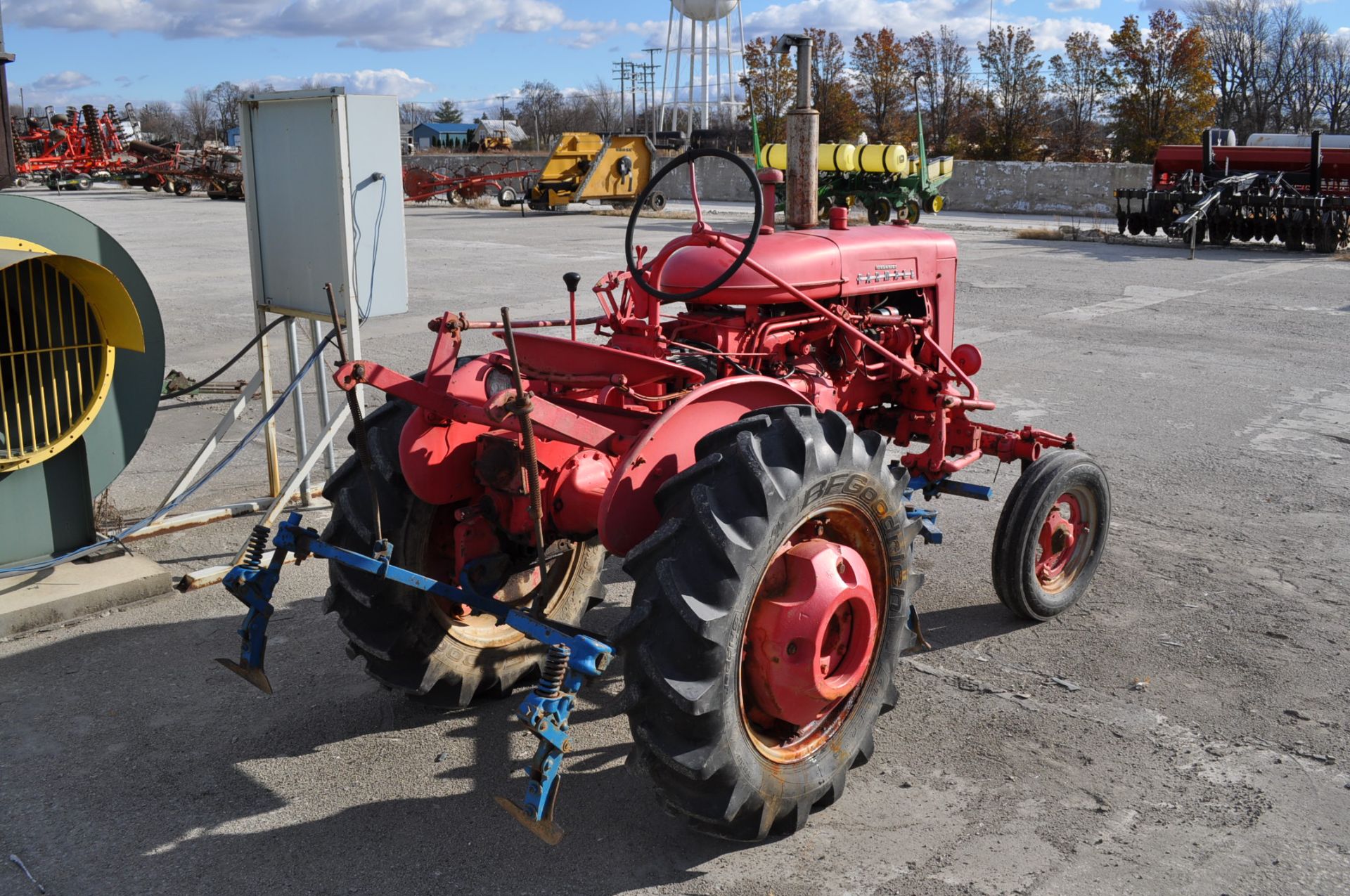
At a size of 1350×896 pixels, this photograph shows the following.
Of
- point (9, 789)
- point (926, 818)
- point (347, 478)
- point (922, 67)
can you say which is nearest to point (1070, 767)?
point (926, 818)

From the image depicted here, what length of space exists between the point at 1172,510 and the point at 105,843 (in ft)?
18.1

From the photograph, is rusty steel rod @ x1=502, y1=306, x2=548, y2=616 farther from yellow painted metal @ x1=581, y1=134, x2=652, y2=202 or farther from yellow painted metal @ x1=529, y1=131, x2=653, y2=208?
yellow painted metal @ x1=529, y1=131, x2=653, y2=208

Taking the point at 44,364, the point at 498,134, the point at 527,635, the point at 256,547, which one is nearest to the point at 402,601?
the point at 256,547

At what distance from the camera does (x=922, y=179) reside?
24.7 meters

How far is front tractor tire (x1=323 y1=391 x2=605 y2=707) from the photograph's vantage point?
12.4ft

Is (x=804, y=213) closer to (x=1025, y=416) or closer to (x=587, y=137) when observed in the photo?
(x=1025, y=416)

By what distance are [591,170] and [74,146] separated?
2174cm

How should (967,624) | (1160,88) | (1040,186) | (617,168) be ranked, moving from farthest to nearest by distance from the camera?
(1160,88) < (1040,186) < (617,168) < (967,624)

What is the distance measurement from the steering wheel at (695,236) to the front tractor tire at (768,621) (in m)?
0.80

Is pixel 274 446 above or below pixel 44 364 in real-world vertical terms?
below

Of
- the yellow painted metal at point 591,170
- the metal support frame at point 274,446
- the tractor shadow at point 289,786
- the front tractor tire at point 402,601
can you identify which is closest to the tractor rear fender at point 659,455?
the front tractor tire at point 402,601

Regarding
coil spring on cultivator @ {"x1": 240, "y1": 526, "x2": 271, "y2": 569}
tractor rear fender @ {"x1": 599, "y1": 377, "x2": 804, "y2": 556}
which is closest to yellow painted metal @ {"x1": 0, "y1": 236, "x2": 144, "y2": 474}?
coil spring on cultivator @ {"x1": 240, "y1": 526, "x2": 271, "y2": 569}

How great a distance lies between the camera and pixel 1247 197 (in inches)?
826

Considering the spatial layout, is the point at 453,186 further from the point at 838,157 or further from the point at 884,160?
the point at 884,160
